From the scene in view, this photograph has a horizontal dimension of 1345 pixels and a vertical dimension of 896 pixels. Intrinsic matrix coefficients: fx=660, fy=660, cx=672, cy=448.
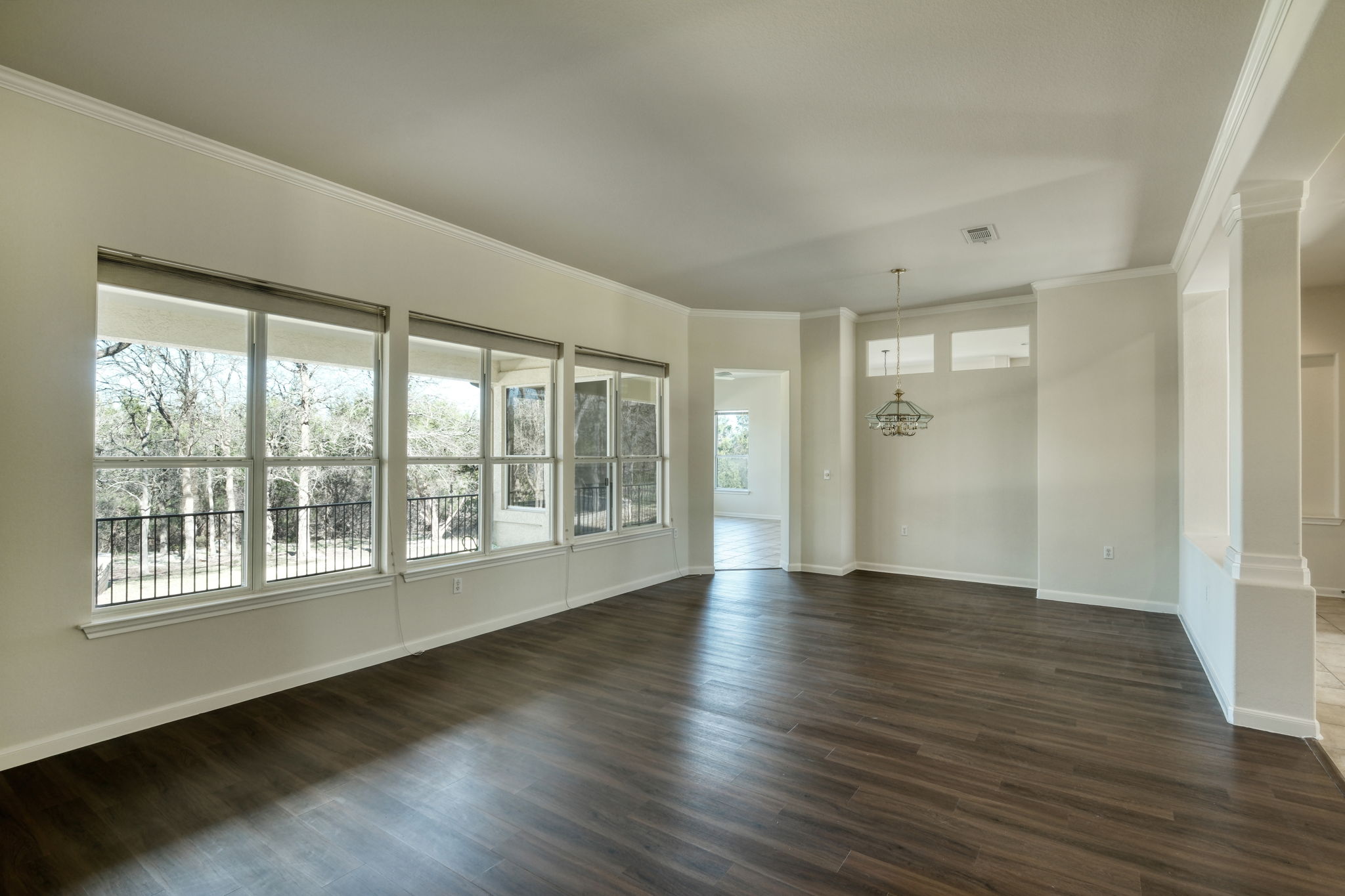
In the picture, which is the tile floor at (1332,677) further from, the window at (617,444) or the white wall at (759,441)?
the white wall at (759,441)

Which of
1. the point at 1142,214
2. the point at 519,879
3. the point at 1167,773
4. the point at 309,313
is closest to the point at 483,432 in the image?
the point at 309,313

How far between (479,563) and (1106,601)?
17.3 ft

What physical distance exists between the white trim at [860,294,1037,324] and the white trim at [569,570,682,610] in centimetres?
354

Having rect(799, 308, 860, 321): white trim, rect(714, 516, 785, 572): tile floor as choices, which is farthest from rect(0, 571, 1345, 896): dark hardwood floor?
rect(799, 308, 860, 321): white trim

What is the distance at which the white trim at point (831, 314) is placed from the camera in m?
7.00

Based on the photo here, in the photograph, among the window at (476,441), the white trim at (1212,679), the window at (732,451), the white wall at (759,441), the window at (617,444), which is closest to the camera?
the white trim at (1212,679)

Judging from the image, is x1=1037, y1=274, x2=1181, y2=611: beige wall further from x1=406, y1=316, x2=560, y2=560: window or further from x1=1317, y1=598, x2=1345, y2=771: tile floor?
x1=406, y1=316, x2=560, y2=560: window

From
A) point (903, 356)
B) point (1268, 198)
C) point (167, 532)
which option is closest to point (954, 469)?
point (903, 356)

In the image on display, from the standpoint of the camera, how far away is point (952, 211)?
4195 millimetres

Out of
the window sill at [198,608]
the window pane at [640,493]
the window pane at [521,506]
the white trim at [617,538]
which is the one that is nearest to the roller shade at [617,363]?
the window pane at [640,493]

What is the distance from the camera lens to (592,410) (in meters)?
5.92

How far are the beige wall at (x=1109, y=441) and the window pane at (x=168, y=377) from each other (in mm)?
6187

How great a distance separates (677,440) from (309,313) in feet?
12.3

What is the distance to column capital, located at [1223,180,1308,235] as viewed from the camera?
124 inches
